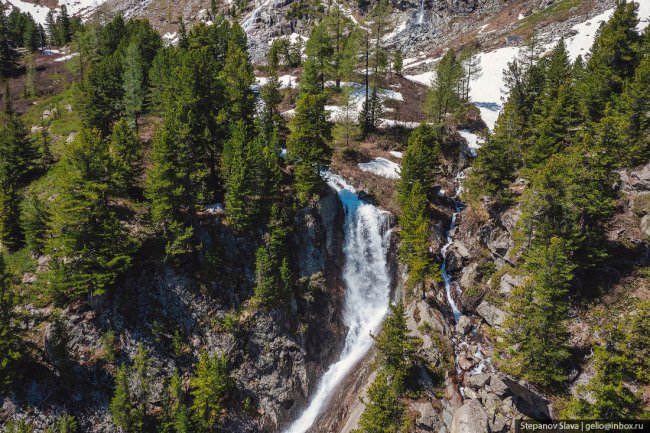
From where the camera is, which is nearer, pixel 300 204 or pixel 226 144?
pixel 226 144

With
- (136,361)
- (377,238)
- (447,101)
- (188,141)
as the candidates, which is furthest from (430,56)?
(136,361)

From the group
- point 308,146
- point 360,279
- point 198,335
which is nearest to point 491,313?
point 360,279

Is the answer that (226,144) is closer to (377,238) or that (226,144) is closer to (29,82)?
(377,238)

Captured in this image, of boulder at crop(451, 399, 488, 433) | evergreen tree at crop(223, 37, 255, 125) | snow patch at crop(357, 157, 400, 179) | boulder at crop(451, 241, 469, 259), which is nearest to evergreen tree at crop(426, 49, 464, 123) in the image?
snow patch at crop(357, 157, 400, 179)

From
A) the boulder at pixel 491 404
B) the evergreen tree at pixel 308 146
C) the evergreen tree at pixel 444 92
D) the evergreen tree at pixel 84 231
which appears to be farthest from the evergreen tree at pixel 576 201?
the evergreen tree at pixel 84 231

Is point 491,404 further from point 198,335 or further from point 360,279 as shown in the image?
point 198,335

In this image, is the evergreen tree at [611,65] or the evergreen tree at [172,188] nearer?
the evergreen tree at [172,188]

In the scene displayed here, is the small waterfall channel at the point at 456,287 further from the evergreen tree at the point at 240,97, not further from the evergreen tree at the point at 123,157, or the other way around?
the evergreen tree at the point at 123,157
